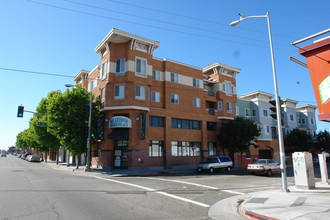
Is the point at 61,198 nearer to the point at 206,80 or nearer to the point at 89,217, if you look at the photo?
the point at 89,217

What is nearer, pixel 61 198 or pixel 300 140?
pixel 61 198

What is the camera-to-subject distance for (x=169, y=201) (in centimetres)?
970

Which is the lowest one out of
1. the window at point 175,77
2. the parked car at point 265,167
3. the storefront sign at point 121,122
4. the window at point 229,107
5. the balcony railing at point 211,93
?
the parked car at point 265,167

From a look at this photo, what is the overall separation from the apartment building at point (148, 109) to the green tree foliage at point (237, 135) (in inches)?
75.5

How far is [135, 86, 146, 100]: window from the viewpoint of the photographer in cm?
2800

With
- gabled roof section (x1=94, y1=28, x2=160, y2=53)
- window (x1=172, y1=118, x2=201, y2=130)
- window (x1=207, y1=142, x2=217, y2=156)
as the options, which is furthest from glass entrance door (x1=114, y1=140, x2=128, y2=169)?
window (x1=207, y1=142, x2=217, y2=156)

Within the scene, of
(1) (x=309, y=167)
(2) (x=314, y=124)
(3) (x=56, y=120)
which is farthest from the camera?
(2) (x=314, y=124)

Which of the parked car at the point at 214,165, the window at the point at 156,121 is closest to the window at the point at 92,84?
the window at the point at 156,121

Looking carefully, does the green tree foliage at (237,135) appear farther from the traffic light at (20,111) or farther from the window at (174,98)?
the traffic light at (20,111)

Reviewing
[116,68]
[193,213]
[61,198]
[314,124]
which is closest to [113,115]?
[116,68]

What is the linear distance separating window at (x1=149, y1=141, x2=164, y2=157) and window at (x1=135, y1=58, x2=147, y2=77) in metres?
8.28

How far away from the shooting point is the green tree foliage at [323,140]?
5125cm

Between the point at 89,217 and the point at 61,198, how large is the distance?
3245mm

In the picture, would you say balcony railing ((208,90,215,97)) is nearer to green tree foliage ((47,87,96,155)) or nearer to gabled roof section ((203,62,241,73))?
gabled roof section ((203,62,241,73))
